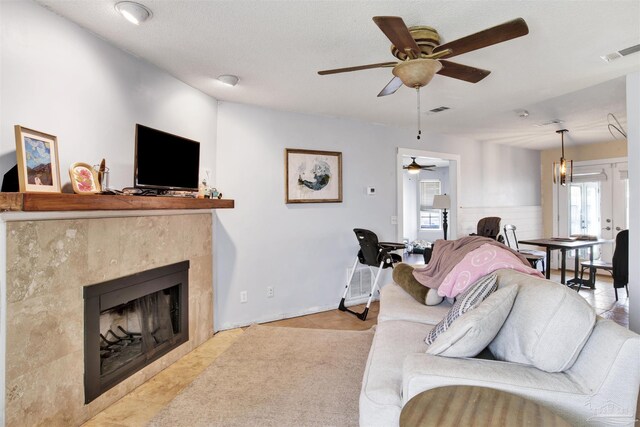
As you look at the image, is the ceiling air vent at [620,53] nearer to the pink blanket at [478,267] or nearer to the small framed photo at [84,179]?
the pink blanket at [478,267]

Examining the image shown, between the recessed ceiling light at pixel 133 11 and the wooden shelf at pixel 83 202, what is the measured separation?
105cm

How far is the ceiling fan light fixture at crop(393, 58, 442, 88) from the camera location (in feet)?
6.42

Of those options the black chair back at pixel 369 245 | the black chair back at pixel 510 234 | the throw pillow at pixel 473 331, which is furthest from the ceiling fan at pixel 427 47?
the black chair back at pixel 510 234

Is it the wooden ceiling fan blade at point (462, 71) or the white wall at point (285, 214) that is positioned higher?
the wooden ceiling fan blade at point (462, 71)

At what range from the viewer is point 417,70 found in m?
2.00

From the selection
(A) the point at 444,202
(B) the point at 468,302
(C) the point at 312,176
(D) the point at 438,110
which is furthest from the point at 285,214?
(A) the point at 444,202

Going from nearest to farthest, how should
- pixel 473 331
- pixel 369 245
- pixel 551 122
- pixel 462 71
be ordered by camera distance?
1. pixel 473 331
2. pixel 462 71
3. pixel 369 245
4. pixel 551 122

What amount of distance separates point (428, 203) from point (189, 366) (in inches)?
319

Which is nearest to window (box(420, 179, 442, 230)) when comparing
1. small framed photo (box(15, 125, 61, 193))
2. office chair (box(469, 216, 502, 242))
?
office chair (box(469, 216, 502, 242))

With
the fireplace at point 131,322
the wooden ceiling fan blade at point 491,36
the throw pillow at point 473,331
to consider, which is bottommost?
the fireplace at point 131,322

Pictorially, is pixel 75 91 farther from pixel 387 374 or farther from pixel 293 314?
pixel 293 314

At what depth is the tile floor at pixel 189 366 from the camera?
2090 mm

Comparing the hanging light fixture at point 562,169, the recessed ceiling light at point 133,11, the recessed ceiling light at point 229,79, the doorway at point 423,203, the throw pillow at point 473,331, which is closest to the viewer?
the throw pillow at point 473,331

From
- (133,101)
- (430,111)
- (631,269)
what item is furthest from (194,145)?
(631,269)
